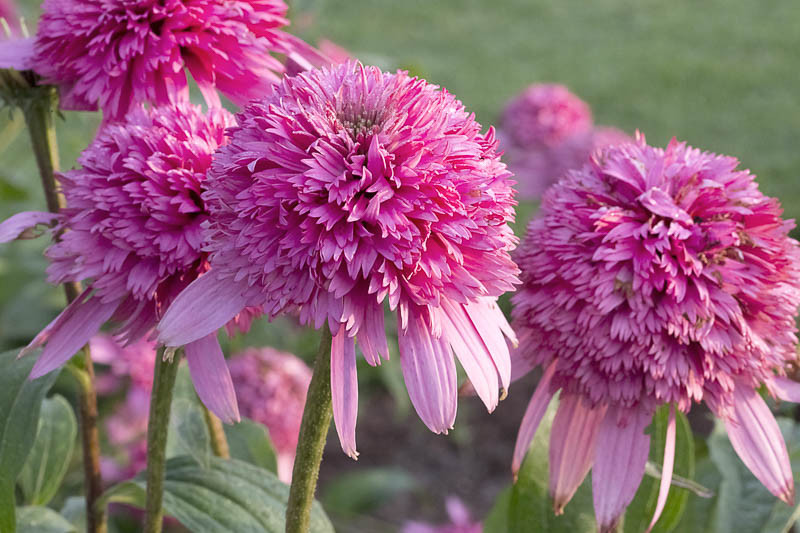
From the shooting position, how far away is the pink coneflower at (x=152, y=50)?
31.2 inches

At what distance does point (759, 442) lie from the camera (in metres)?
0.81

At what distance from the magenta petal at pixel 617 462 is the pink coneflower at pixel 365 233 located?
0.71ft

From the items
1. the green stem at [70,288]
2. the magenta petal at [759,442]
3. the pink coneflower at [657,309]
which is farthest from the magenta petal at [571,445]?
the green stem at [70,288]

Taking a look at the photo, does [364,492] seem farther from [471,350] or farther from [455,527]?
[471,350]

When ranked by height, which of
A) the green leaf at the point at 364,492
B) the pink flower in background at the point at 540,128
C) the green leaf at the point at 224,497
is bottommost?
the green leaf at the point at 364,492

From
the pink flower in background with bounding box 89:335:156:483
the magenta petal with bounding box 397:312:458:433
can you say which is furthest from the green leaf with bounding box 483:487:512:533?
the pink flower in background with bounding box 89:335:156:483

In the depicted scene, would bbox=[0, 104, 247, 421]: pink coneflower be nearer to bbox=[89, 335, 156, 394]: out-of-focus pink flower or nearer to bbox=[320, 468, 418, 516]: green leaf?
bbox=[89, 335, 156, 394]: out-of-focus pink flower

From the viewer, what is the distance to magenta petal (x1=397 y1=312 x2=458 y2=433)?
2.01 feet

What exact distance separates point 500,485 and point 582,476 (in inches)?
58.1

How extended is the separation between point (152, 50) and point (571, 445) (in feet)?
1.67

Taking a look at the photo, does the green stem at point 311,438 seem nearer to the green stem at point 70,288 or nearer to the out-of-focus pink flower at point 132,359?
the green stem at point 70,288

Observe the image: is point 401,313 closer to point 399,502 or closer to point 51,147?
point 51,147

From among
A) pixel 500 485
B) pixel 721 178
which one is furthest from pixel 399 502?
pixel 721 178

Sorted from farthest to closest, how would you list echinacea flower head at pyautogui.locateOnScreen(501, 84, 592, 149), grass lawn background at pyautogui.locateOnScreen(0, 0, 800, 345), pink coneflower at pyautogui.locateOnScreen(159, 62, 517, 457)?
grass lawn background at pyautogui.locateOnScreen(0, 0, 800, 345) → echinacea flower head at pyautogui.locateOnScreen(501, 84, 592, 149) → pink coneflower at pyautogui.locateOnScreen(159, 62, 517, 457)
